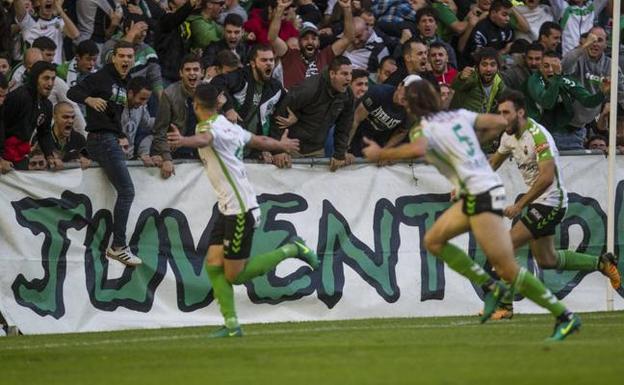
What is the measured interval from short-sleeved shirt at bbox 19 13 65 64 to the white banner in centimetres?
272

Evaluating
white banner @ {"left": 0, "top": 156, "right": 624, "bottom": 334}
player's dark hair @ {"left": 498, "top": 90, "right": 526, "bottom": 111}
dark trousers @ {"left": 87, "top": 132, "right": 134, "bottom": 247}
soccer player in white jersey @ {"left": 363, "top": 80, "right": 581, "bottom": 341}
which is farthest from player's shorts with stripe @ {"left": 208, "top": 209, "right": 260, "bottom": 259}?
player's dark hair @ {"left": 498, "top": 90, "right": 526, "bottom": 111}

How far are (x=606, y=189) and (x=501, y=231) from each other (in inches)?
249

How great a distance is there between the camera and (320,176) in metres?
18.5

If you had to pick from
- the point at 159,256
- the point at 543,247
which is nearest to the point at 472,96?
the point at 543,247

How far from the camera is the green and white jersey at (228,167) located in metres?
14.6

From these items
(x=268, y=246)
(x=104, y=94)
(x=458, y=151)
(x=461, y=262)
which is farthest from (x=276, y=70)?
(x=458, y=151)

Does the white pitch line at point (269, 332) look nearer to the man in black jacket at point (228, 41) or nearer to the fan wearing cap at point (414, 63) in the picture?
the fan wearing cap at point (414, 63)

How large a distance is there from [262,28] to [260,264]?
249 inches

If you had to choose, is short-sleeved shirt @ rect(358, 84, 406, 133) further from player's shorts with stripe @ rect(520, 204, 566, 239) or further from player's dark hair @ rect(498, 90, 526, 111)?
player's shorts with stripe @ rect(520, 204, 566, 239)

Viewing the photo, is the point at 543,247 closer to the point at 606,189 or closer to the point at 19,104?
the point at 606,189

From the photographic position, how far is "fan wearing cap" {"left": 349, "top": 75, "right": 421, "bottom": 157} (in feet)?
62.1

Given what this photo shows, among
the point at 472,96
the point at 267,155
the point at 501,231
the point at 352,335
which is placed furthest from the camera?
the point at 472,96

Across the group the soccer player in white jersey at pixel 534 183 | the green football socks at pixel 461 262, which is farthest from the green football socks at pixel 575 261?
the green football socks at pixel 461 262

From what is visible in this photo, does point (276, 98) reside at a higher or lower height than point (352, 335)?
higher
